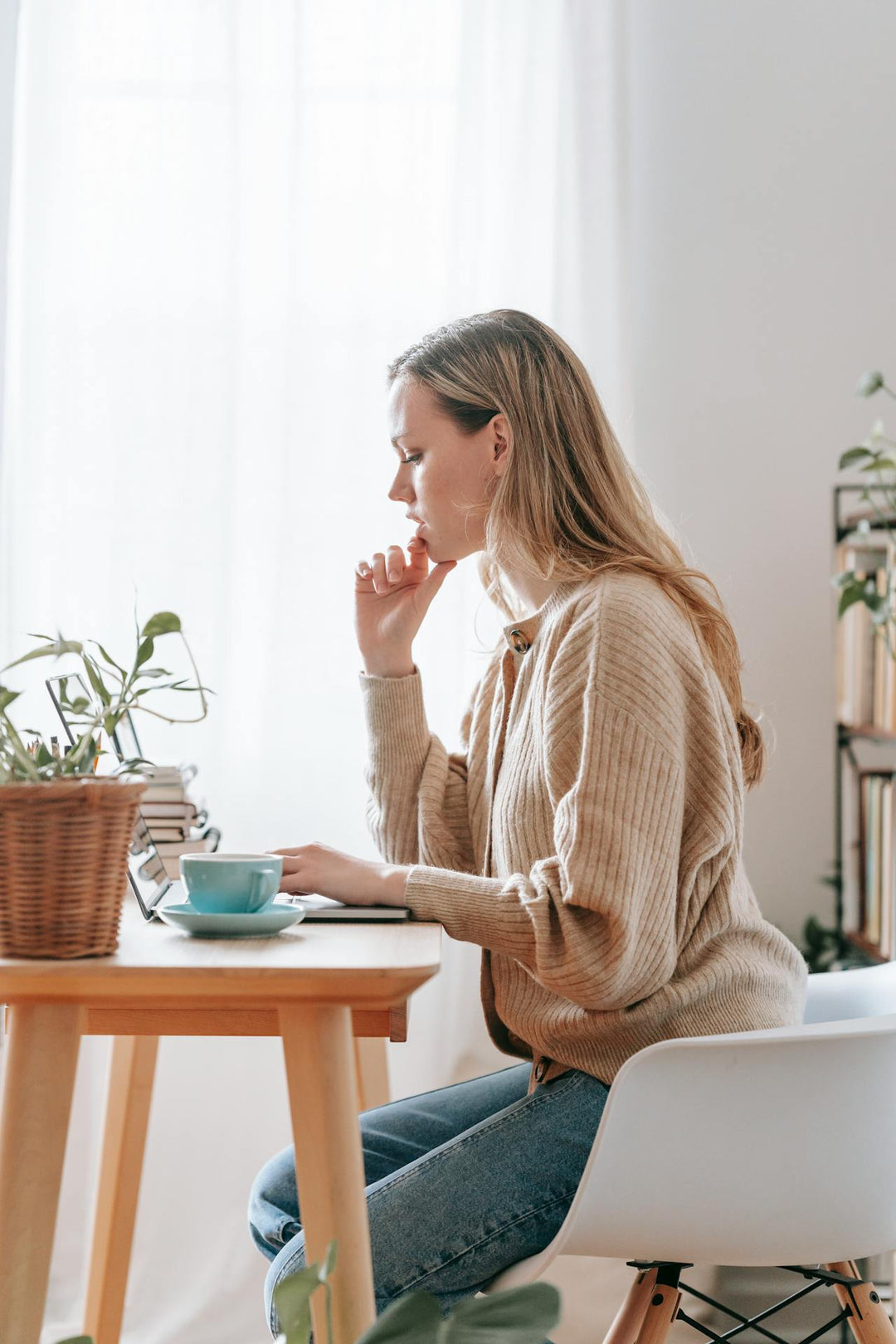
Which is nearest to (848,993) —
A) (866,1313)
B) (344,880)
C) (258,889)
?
(866,1313)

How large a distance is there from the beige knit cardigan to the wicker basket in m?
0.33

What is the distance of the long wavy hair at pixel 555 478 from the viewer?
130cm

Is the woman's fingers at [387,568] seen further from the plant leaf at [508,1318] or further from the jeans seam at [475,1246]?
the plant leaf at [508,1318]

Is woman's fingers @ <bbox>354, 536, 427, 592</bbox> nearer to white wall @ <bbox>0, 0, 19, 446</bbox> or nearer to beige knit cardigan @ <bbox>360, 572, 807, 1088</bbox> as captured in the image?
beige knit cardigan @ <bbox>360, 572, 807, 1088</bbox>

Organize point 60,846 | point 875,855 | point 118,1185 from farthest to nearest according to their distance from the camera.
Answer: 1. point 875,855
2. point 118,1185
3. point 60,846

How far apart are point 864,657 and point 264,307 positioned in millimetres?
1130

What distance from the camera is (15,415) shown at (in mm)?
2176

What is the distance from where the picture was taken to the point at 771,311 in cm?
226

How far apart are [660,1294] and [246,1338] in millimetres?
1054

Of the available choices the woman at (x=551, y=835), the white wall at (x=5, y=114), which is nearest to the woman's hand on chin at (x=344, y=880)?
the woman at (x=551, y=835)

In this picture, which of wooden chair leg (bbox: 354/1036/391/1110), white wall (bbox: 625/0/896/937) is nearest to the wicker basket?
wooden chair leg (bbox: 354/1036/391/1110)

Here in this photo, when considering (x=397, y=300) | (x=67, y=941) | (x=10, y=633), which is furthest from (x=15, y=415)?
(x=67, y=941)

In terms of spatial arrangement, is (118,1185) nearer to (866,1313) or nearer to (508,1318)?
(866,1313)

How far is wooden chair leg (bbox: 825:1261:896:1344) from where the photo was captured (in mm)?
1188
